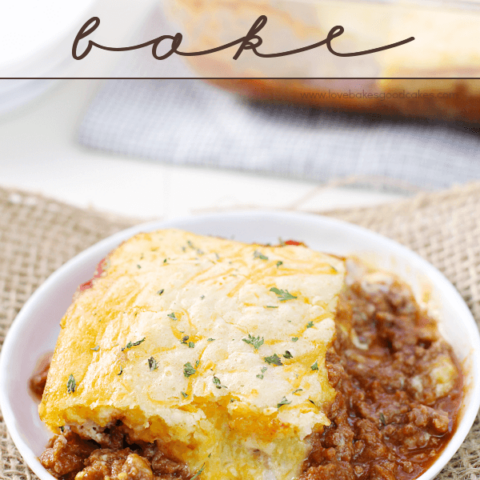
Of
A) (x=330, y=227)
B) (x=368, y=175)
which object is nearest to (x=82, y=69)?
(x=368, y=175)

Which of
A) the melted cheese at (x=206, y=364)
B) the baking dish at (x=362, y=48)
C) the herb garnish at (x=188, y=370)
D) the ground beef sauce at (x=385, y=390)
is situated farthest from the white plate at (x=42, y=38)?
the ground beef sauce at (x=385, y=390)

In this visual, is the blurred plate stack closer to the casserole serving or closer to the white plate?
the white plate

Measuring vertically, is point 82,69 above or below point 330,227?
above

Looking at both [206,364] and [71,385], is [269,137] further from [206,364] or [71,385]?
[71,385]

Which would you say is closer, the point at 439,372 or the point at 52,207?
the point at 439,372

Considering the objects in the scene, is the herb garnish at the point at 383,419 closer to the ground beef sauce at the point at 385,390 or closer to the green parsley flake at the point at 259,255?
the ground beef sauce at the point at 385,390

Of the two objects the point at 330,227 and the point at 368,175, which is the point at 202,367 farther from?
the point at 368,175
